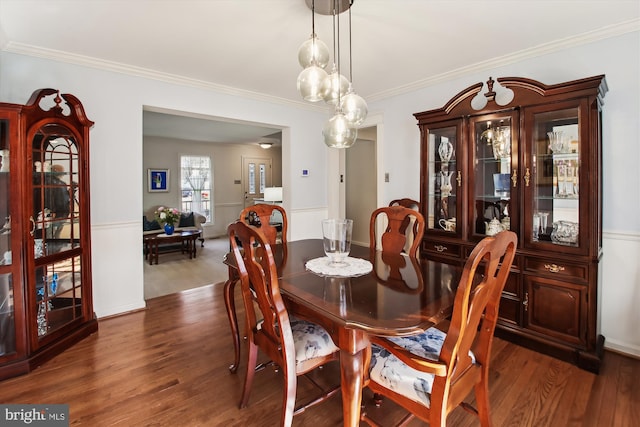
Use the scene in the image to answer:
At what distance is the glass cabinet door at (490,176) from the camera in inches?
101

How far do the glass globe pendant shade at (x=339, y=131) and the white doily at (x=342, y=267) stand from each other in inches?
30.6

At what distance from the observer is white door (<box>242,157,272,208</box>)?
320 inches

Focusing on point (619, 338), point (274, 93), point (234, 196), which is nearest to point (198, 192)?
point (234, 196)

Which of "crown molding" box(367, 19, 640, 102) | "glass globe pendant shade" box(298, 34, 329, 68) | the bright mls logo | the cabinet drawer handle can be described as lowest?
the bright mls logo

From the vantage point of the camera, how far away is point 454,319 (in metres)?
1.06

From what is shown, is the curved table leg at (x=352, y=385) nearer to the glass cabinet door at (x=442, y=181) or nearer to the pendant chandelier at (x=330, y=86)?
the pendant chandelier at (x=330, y=86)

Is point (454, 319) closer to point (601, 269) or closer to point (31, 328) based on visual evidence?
point (601, 269)

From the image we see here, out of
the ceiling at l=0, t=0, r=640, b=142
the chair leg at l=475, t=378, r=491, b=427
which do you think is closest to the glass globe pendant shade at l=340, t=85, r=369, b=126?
the ceiling at l=0, t=0, r=640, b=142

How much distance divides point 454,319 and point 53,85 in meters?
3.51

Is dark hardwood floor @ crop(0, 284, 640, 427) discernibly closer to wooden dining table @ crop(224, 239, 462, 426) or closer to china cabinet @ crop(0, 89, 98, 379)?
china cabinet @ crop(0, 89, 98, 379)

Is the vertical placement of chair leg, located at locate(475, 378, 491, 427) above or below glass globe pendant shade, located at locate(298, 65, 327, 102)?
below

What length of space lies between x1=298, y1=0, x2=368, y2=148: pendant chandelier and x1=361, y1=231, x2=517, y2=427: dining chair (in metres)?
1.19

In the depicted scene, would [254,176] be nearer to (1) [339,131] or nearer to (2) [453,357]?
(1) [339,131]

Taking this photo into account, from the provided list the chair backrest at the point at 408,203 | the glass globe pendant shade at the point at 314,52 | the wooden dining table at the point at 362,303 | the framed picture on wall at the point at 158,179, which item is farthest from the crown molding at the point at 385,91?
the framed picture on wall at the point at 158,179
